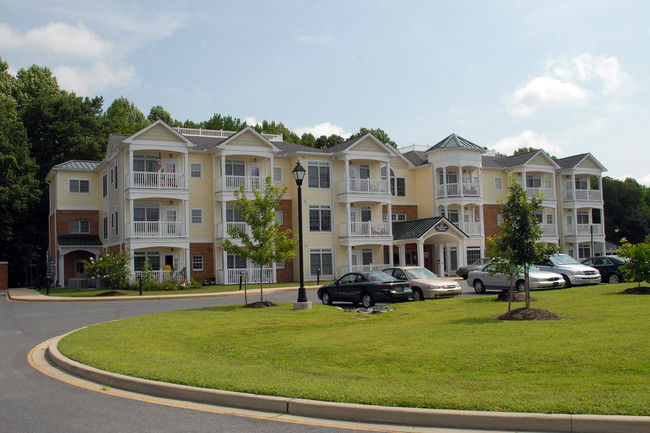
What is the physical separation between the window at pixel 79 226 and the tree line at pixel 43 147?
4.39m

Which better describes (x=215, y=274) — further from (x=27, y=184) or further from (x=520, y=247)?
(x=520, y=247)

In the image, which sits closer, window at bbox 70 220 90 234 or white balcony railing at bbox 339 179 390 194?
white balcony railing at bbox 339 179 390 194

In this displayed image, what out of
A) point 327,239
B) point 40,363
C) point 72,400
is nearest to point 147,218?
point 327,239

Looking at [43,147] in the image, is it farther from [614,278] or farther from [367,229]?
[614,278]

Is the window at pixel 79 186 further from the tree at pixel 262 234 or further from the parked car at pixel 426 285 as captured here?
the parked car at pixel 426 285

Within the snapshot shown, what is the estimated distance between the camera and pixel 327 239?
4366 cm

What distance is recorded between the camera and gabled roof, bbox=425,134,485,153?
4772 centimetres

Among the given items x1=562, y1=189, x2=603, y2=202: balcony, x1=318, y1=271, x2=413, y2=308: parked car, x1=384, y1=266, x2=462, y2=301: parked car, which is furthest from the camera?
x1=562, y1=189, x2=603, y2=202: balcony

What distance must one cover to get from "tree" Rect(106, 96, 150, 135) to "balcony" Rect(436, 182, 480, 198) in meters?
32.5

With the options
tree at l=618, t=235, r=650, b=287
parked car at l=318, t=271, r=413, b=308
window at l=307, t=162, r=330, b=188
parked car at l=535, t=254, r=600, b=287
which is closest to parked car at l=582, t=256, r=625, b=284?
parked car at l=535, t=254, r=600, b=287

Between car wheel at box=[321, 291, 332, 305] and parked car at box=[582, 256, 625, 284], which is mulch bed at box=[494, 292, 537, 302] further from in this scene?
parked car at box=[582, 256, 625, 284]

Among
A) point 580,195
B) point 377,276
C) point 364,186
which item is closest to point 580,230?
point 580,195

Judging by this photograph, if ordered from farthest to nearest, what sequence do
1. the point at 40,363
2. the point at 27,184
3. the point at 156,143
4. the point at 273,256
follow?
the point at 27,184
the point at 156,143
the point at 273,256
the point at 40,363

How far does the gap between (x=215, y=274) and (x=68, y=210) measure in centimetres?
1342
